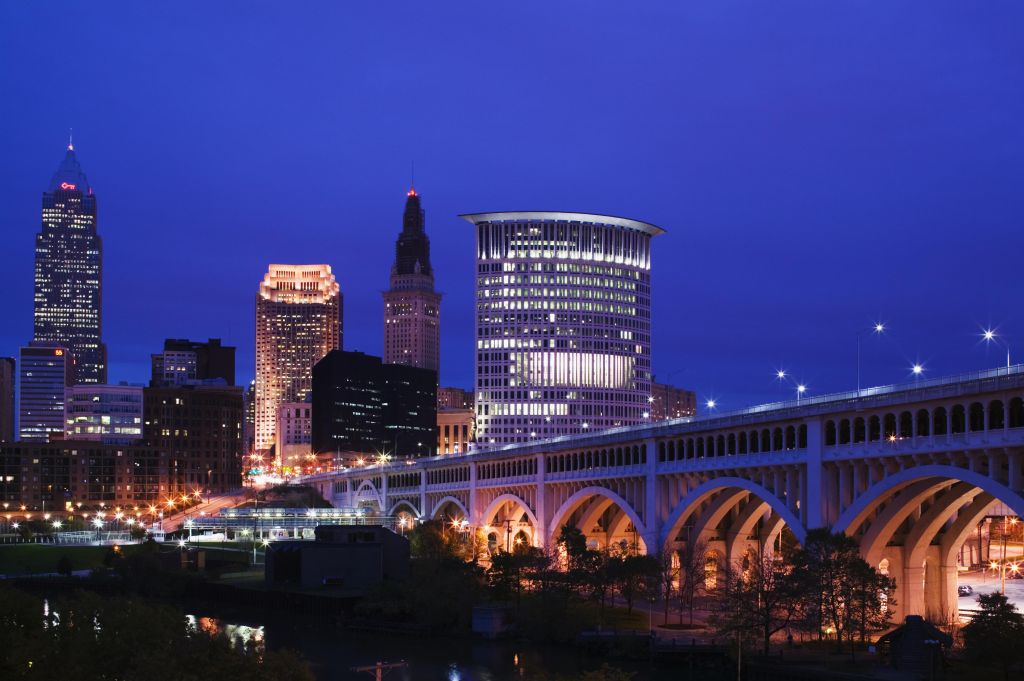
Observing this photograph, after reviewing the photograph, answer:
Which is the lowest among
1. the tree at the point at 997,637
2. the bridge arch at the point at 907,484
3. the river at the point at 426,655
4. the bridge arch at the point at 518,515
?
the river at the point at 426,655

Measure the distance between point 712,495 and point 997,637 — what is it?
5079 cm

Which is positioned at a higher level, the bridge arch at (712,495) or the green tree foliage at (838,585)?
the bridge arch at (712,495)

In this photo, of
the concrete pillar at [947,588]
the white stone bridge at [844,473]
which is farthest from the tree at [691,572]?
the concrete pillar at [947,588]

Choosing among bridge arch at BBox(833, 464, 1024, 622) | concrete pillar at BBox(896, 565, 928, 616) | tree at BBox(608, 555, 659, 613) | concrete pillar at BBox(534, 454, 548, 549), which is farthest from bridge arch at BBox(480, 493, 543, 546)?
bridge arch at BBox(833, 464, 1024, 622)

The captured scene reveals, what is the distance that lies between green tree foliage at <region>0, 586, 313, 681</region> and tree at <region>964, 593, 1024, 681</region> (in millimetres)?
41317

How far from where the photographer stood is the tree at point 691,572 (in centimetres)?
12088

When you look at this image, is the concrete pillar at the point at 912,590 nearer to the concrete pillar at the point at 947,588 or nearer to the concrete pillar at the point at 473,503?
the concrete pillar at the point at 947,588

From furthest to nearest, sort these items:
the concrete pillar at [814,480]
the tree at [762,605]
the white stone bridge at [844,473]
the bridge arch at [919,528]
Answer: the concrete pillar at [814,480] → the bridge arch at [919,528] → the tree at [762,605] → the white stone bridge at [844,473]

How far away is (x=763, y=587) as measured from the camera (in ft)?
330

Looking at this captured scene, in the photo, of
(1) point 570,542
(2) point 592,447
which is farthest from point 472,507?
(1) point 570,542

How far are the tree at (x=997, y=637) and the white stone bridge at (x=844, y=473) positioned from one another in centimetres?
646

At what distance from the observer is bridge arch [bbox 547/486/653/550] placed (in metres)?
139

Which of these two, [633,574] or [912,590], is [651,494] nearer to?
[633,574]

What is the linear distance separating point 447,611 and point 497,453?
61.6 metres
